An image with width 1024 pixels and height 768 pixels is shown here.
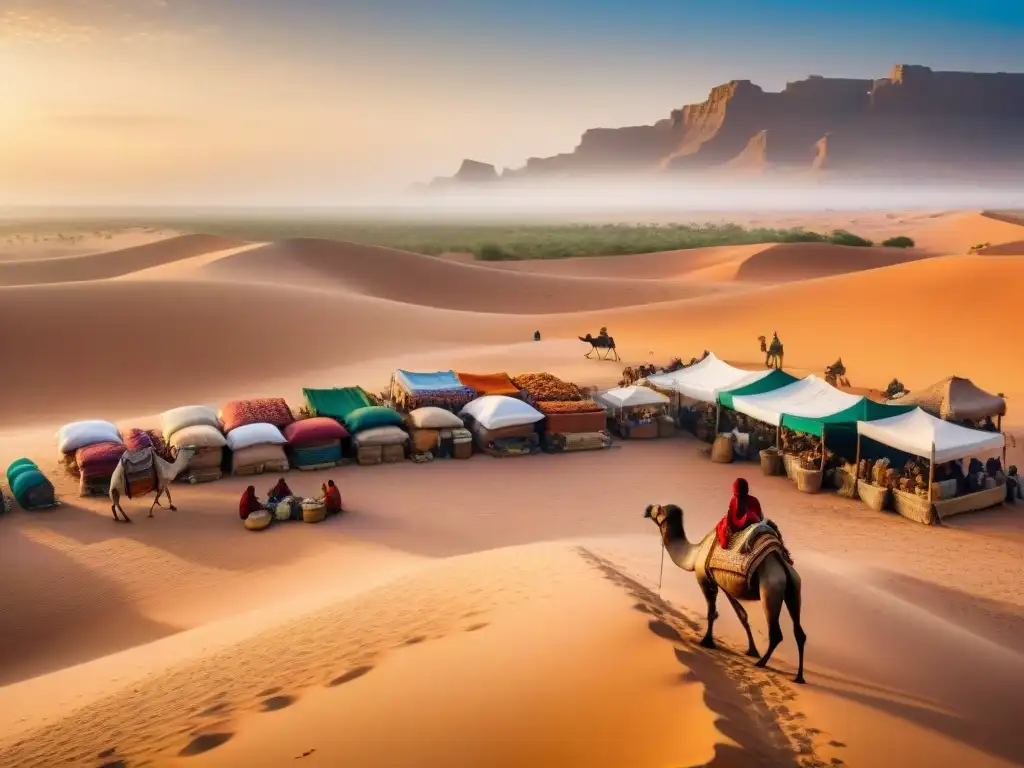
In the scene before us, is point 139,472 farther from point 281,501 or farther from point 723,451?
point 723,451

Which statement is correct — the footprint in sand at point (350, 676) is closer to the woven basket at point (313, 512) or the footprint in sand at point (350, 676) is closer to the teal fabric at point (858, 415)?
the woven basket at point (313, 512)

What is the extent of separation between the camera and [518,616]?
843cm

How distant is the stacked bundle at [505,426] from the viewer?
744 inches

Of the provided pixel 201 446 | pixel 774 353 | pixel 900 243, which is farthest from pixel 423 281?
pixel 900 243

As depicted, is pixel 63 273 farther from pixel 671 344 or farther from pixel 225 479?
pixel 225 479

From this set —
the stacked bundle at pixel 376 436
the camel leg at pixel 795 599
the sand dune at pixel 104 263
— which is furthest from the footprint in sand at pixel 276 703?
the sand dune at pixel 104 263

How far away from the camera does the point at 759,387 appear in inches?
755

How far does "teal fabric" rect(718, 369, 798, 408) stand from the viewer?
19.1m

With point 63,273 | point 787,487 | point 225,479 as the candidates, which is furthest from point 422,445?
point 63,273

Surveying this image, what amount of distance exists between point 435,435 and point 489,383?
3193mm

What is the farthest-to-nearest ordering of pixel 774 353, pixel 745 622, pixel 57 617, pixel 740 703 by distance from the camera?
pixel 774 353, pixel 57 617, pixel 745 622, pixel 740 703

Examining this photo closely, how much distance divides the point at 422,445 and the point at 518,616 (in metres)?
10.4

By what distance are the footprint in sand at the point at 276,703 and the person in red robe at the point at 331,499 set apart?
7580 millimetres

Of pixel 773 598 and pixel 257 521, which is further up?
pixel 773 598
